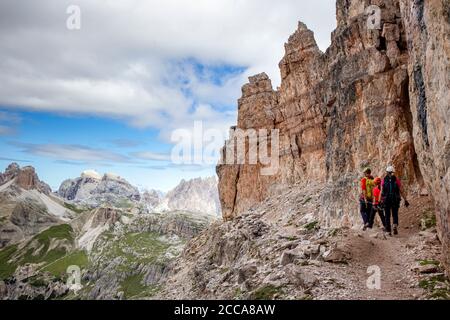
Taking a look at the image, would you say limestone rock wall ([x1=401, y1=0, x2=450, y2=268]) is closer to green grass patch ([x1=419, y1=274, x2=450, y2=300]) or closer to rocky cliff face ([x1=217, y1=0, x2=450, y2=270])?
rocky cliff face ([x1=217, y1=0, x2=450, y2=270])

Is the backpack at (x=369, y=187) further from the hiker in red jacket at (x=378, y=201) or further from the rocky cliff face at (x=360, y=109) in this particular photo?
the rocky cliff face at (x=360, y=109)

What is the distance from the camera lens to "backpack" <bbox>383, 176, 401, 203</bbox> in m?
24.2

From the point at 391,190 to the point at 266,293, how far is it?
9.53 metres

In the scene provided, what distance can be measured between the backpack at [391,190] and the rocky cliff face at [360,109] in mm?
1663

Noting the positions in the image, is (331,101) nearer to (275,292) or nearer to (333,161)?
(333,161)

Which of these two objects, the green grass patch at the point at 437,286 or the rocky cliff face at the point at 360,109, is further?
the rocky cliff face at the point at 360,109

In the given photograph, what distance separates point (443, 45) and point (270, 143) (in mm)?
57127

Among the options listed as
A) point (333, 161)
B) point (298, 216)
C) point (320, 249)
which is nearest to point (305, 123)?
point (298, 216)

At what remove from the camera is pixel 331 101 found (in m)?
42.9

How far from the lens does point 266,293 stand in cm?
2220

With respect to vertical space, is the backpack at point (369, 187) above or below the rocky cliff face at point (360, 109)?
below

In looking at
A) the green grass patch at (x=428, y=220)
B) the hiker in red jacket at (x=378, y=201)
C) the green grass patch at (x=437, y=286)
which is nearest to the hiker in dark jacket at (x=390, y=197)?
the hiker in red jacket at (x=378, y=201)

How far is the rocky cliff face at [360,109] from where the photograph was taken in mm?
18359

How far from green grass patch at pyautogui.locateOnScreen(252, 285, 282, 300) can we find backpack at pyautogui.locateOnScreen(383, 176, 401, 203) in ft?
27.9
